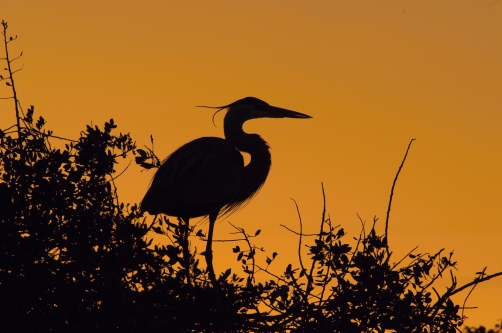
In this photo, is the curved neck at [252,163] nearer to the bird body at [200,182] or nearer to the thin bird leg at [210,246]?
the bird body at [200,182]

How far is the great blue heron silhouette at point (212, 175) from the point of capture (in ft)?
30.5

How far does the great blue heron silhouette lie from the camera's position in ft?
30.5

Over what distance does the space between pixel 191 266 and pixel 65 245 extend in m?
1.10

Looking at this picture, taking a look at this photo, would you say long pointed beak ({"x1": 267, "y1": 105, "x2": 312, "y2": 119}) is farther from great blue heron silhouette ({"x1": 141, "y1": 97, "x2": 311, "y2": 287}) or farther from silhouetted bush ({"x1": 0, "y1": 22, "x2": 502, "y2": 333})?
silhouetted bush ({"x1": 0, "y1": 22, "x2": 502, "y2": 333})

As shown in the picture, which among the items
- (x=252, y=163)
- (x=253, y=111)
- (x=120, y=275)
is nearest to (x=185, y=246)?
(x=120, y=275)

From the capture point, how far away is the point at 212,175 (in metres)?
9.55

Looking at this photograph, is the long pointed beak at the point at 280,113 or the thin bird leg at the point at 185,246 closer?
the thin bird leg at the point at 185,246

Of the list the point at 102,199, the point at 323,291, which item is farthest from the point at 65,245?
the point at 323,291

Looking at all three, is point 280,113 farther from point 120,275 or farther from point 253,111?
point 120,275

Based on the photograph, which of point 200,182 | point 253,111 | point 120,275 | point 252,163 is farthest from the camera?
point 253,111

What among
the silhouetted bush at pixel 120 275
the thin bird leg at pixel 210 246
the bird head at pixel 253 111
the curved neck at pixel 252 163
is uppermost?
the bird head at pixel 253 111

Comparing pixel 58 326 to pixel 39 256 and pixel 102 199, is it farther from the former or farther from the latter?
pixel 102 199

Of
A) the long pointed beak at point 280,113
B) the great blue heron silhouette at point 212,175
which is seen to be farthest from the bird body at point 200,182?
the long pointed beak at point 280,113

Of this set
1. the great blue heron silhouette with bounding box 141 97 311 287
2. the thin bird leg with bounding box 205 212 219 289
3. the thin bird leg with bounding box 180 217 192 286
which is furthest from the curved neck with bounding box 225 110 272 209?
the thin bird leg with bounding box 180 217 192 286
